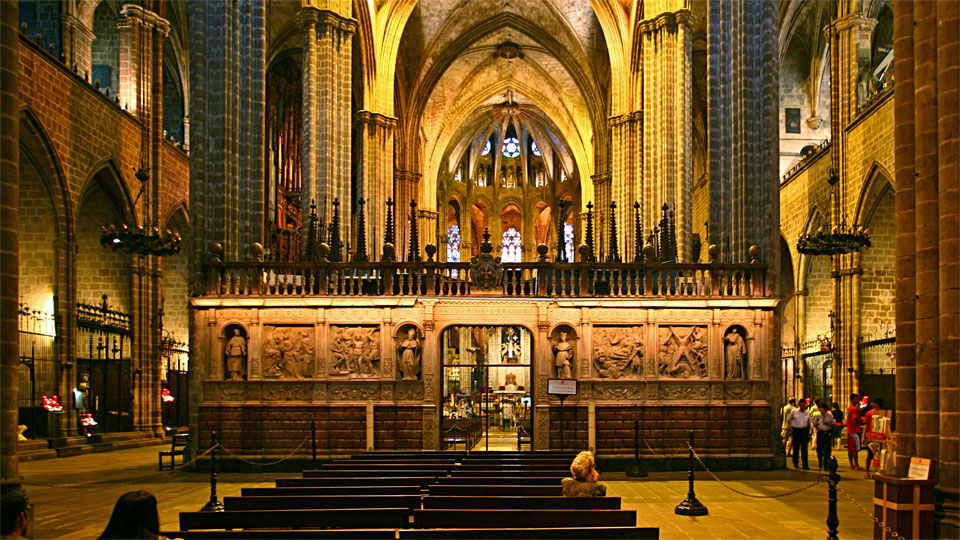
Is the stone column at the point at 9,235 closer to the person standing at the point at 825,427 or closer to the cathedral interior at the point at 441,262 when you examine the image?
the cathedral interior at the point at 441,262

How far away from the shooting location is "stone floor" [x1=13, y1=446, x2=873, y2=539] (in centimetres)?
968

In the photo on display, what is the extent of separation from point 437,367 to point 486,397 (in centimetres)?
106

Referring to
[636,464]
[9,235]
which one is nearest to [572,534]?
[9,235]

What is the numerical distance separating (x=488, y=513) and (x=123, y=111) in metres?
21.4

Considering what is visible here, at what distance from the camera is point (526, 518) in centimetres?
649

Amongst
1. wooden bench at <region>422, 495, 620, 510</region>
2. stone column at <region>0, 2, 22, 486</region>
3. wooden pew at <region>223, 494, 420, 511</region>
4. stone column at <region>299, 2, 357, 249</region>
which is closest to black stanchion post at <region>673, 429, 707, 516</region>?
wooden bench at <region>422, 495, 620, 510</region>

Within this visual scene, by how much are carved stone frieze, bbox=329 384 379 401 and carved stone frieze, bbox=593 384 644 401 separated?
4.00m

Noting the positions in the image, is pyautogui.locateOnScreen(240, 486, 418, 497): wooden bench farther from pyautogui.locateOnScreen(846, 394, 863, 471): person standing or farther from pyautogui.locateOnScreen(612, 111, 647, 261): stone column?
pyautogui.locateOnScreen(612, 111, 647, 261): stone column

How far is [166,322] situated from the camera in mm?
31656

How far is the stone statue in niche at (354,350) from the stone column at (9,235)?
22.2 feet

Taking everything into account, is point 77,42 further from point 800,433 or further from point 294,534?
point 294,534

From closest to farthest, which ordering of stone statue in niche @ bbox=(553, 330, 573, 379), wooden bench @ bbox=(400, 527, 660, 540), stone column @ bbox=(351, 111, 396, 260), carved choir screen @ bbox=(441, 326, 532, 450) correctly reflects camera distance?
wooden bench @ bbox=(400, 527, 660, 540) < stone statue in niche @ bbox=(553, 330, 573, 379) < carved choir screen @ bbox=(441, 326, 532, 450) < stone column @ bbox=(351, 111, 396, 260)

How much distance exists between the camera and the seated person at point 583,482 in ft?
24.5

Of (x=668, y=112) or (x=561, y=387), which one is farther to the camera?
(x=668, y=112)
